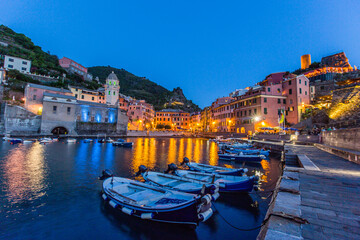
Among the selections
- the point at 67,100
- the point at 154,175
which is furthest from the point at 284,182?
the point at 67,100

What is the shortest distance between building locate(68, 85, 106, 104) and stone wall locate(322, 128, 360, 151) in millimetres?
81851

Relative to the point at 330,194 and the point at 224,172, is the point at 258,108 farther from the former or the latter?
the point at 330,194

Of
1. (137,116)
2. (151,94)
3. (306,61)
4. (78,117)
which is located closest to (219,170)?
(78,117)

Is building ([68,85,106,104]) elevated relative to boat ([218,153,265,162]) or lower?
elevated

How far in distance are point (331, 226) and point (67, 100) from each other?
71943 millimetres

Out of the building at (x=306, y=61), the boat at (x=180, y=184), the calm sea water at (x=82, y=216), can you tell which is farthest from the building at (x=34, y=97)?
the building at (x=306, y=61)

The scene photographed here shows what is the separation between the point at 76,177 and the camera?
50.9 feet

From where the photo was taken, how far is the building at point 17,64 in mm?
67125

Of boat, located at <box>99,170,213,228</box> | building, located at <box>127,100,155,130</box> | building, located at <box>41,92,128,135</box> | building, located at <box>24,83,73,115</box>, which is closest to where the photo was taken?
boat, located at <box>99,170,213,228</box>

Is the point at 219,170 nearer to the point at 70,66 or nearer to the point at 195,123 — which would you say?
the point at 195,123

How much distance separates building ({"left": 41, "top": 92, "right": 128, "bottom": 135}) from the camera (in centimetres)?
5734

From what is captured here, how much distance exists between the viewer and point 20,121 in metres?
52.2

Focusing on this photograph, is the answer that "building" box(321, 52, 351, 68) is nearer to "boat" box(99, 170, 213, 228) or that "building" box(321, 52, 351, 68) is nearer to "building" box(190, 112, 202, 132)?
"building" box(190, 112, 202, 132)

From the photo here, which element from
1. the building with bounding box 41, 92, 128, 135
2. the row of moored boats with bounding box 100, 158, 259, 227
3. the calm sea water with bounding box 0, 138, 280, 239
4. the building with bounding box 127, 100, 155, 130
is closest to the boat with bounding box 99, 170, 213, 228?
the row of moored boats with bounding box 100, 158, 259, 227
